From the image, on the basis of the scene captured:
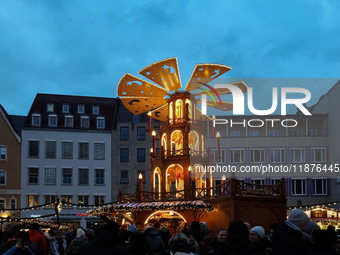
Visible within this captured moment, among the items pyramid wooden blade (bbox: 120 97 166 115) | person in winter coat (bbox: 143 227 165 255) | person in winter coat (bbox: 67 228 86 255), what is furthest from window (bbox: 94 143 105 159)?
person in winter coat (bbox: 143 227 165 255)

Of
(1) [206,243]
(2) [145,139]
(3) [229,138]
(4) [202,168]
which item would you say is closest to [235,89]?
(4) [202,168]

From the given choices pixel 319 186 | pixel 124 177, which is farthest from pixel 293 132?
pixel 124 177

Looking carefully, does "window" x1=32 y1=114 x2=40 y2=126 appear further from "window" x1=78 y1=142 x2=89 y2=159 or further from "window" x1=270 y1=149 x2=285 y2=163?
"window" x1=270 y1=149 x2=285 y2=163

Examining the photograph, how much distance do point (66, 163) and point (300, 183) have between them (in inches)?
958

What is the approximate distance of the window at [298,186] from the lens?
51741 mm

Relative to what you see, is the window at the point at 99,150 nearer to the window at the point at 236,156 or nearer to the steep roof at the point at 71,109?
the steep roof at the point at 71,109

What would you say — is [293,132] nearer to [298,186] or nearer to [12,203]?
[298,186]

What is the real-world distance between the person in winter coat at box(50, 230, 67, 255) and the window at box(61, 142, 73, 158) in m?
43.1

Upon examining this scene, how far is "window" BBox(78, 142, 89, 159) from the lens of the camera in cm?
5547

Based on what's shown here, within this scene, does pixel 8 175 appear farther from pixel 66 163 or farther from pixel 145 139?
pixel 145 139

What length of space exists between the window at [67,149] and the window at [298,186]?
23.3m

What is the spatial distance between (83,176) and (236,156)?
16308 millimetres

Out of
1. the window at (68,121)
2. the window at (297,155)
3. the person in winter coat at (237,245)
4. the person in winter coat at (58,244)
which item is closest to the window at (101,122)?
the window at (68,121)

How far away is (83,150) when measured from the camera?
5575 cm
